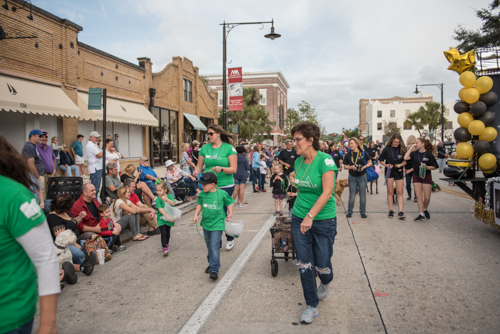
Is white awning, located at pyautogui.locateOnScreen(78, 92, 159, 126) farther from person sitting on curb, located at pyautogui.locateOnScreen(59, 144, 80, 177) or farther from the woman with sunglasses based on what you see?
the woman with sunglasses

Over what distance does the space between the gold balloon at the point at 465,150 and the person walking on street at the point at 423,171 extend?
744mm

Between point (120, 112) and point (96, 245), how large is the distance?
12.8 meters

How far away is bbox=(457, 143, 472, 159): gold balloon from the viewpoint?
699 centimetres

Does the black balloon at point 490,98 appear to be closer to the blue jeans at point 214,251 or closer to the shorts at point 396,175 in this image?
the shorts at point 396,175

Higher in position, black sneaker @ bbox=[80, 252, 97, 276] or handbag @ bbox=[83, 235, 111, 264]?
handbag @ bbox=[83, 235, 111, 264]

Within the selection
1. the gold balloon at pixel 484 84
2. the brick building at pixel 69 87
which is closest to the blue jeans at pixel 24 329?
the gold balloon at pixel 484 84

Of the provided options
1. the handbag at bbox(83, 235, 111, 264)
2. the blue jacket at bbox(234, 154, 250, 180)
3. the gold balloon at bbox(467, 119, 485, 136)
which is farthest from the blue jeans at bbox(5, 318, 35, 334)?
the blue jacket at bbox(234, 154, 250, 180)

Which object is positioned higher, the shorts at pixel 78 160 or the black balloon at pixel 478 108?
the black balloon at pixel 478 108

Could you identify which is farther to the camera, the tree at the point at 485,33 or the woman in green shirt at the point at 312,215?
the tree at the point at 485,33

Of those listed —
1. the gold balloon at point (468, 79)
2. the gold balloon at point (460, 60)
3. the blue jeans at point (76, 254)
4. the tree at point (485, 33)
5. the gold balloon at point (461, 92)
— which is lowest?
the blue jeans at point (76, 254)

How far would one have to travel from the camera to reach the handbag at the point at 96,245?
18.2ft

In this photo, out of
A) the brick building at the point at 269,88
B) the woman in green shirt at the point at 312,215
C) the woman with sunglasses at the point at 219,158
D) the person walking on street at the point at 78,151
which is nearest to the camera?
the woman in green shirt at the point at 312,215

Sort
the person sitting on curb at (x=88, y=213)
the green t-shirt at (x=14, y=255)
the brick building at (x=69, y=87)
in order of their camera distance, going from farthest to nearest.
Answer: the brick building at (x=69, y=87)
the person sitting on curb at (x=88, y=213)
the green t-shirt at (x=14, y=255)

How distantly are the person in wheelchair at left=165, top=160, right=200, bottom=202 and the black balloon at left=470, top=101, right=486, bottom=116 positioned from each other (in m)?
7.57
